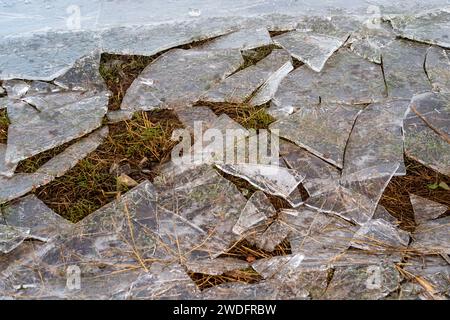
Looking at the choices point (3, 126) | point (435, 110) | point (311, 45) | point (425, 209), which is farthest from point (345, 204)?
point (3, 126)

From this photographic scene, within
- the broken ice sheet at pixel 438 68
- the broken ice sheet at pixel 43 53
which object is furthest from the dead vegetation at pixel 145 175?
the broken ice sheet at pixel 438 68

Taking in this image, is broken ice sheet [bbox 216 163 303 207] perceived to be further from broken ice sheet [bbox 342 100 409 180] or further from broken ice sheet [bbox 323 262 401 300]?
broken ice sheet [bbox 323 262 401 300]

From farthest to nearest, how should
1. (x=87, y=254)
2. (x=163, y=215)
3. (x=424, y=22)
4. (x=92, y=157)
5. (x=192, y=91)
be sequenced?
1. (x=424, y=22)
2. (x=192, y=91)
3. (x=92, y=157)
4. (x=163, y=215)
5. (x=87, y=254)

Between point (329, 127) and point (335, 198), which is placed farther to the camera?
point (329, 127)

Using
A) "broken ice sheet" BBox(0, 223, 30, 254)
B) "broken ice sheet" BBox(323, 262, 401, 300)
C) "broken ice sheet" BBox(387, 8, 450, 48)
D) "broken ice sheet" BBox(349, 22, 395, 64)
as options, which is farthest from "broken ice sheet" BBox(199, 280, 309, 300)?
"broken ice sheet" BBox(387, 8, 450, 48)
